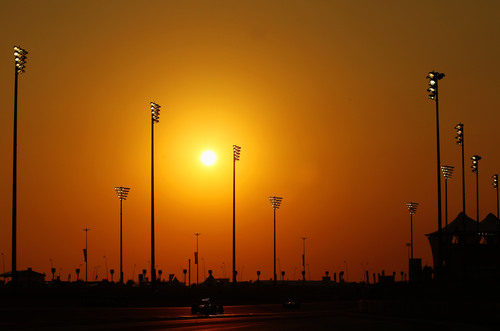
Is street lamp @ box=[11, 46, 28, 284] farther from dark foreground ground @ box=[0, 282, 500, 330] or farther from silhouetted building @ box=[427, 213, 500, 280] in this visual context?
silhouetted building @ box=[427, 213, 500, 280]

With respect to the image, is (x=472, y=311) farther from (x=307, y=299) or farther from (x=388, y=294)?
(x=307, y=299)

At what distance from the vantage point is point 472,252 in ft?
354

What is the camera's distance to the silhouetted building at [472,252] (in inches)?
3829

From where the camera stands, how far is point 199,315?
207 ft

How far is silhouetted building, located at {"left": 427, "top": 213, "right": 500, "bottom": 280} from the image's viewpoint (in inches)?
3829

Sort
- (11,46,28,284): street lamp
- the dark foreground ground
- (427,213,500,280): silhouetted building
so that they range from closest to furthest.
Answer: the dark foreground ground < (11,46,28,284): street lamp < (427,213,500,280): silhouetted building

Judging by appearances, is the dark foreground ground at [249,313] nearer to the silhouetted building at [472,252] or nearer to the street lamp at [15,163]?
the street lamp at [15,163]

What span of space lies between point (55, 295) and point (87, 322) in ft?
102

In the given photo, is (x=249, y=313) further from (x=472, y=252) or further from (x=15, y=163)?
(x=472, y=252)

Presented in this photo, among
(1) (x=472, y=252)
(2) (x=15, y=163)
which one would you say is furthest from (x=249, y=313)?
(1) (x=472, y=252)

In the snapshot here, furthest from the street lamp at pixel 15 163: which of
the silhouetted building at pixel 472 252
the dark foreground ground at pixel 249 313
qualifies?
the silhouetted building at pixel 472 252

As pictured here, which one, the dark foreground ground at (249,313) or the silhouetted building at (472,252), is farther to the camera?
the silhouetted building at (472,252)

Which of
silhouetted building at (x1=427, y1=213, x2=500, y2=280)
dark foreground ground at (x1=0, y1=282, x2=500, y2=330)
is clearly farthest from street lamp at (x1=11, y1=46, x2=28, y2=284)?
silhouetted building at (x1=427, y1=213, x2=500, y2=280)

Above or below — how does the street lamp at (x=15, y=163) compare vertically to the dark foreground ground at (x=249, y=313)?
above
